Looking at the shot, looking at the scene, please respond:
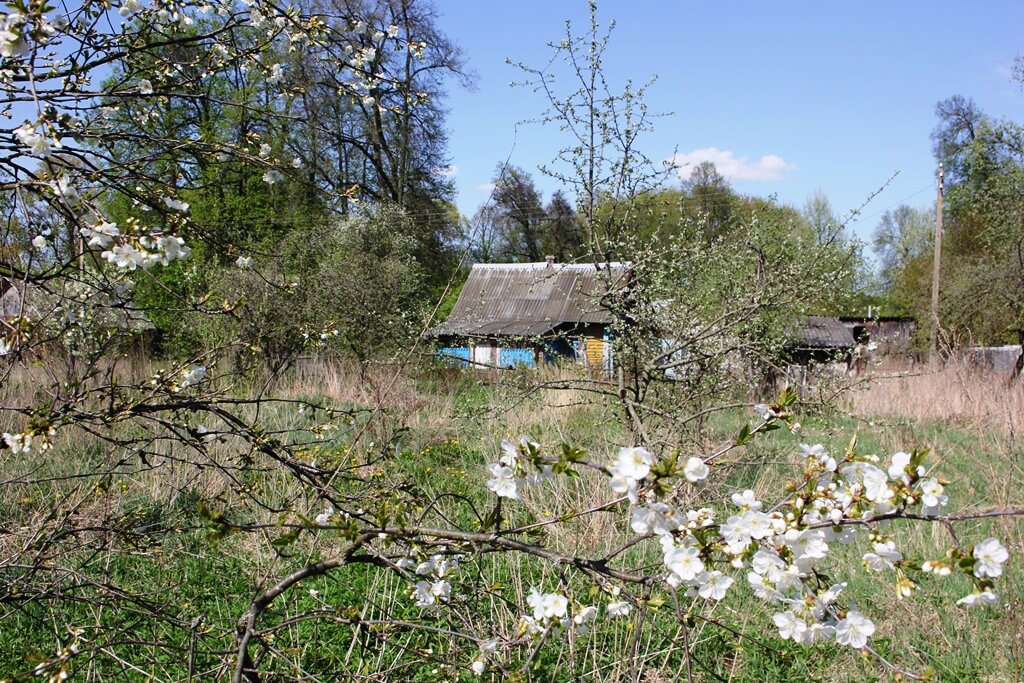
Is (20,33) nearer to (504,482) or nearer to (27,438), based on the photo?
(27,438)

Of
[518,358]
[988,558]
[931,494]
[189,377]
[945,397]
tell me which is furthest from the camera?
[945,397]

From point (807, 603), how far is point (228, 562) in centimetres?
372

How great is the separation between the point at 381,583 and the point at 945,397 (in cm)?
812

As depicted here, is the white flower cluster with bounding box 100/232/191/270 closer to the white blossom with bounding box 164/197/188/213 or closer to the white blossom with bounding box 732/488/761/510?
the white blossom with bounding box 164/197/188/213

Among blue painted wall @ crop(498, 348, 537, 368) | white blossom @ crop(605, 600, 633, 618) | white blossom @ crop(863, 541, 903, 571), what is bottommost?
white blossom @ crop(605, 600, 633, 618)

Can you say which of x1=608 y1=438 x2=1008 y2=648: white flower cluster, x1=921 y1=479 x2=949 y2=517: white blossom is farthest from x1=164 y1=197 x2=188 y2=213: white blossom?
x1=921 y1=479 x2=949 y2=517: white blossom

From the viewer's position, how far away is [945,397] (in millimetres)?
9273

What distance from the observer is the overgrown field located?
207cm

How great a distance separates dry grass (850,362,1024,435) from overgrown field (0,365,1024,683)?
1801mm

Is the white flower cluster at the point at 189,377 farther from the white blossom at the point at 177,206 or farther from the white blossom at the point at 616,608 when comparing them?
the white blossom at the point at 616,608

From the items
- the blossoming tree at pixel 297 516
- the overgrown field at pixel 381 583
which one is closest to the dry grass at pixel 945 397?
the overgrown field at pixel 381 583

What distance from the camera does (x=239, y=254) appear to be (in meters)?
2.79

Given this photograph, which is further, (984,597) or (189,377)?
(189,377)

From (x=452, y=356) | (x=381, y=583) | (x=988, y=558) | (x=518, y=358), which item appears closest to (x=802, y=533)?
(x=988, y=558)
